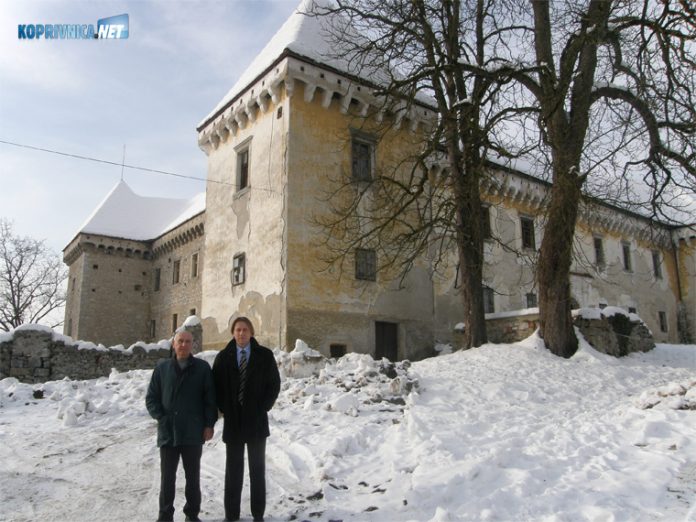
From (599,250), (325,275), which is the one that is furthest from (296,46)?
(599,250)

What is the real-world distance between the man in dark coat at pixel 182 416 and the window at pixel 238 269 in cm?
1269

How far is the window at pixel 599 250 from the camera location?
27.9m

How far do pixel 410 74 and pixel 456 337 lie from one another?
758cm

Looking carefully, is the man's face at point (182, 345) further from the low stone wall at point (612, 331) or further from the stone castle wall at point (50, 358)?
the low stone wall at point (612, 331)

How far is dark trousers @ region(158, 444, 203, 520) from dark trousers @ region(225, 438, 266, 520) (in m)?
0.25

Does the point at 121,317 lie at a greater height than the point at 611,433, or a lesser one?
greater

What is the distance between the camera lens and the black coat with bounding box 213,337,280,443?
184 inches

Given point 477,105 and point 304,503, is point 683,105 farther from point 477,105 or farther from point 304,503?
point 304,503

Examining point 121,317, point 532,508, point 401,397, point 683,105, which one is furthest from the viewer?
point 121,317

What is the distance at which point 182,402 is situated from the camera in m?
4.62

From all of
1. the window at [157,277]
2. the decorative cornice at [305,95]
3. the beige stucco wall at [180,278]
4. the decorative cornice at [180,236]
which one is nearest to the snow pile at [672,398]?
the decorative cornice at [305,95]

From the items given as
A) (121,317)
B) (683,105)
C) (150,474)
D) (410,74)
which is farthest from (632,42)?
(121,317)

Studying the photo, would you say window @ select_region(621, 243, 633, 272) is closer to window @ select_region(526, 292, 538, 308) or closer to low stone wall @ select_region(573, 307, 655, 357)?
window @ select_region(526, 292, 538, 308)

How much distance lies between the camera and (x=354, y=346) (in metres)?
16.3
